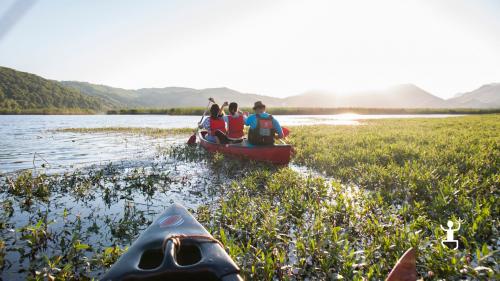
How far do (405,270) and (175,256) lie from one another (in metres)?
2.78

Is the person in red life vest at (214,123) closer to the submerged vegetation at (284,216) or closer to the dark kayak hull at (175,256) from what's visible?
the submerged vegetation at (284,216)

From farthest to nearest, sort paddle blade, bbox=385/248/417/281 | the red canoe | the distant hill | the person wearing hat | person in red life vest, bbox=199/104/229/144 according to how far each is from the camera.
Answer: the distant hill
person in red life vest, bbox=199/104/229/144
the person wearing hat
the red canoe
paddle blade, bbox=385/248/417/281

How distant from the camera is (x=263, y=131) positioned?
1267 centimetres

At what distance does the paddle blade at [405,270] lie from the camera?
344cm

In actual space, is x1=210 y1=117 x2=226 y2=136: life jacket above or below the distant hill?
below

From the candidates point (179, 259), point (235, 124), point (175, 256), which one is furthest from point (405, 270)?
point (235, 124)

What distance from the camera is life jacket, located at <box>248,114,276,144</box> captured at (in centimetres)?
1266

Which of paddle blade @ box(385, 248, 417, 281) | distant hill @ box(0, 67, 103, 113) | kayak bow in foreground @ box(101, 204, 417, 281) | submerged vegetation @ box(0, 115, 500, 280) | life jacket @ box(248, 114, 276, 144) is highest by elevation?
distant hill @ box(0, 67, 103, 113)

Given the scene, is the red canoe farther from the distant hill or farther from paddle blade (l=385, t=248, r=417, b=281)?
the distant hill

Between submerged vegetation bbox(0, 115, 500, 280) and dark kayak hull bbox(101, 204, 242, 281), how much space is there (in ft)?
1.95

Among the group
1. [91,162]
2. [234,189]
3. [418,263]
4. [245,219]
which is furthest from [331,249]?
[91,162]

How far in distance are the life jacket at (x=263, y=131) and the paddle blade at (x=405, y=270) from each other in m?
9.26

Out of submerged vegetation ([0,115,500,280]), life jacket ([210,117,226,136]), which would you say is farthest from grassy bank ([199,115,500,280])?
life jacket ([210,117,226,136])

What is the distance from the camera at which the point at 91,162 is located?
13.2 metres
